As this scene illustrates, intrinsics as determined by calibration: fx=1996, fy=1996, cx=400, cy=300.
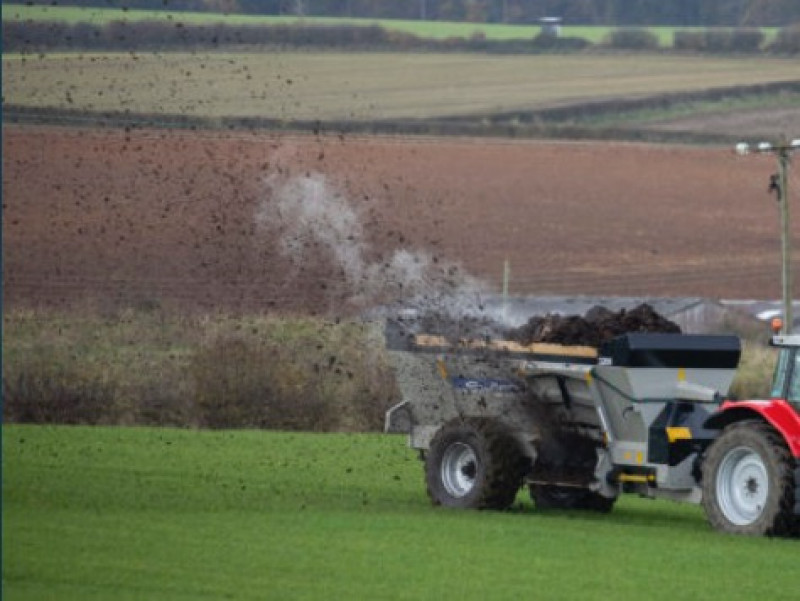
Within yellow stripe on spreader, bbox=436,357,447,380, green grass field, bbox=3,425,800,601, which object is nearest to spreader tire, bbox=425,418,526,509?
green grass field, bbox=3,425,800,601

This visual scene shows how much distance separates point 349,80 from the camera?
1900 inches

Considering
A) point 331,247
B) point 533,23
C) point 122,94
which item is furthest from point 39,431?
point 533,23

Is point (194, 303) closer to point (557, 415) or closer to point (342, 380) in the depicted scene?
point (342, 380)

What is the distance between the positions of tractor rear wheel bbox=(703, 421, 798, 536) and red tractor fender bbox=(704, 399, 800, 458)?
93 mm

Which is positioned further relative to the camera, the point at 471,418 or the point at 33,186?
the point at 33,186

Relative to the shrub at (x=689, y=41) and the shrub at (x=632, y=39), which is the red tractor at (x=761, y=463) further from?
the shrub at (x=632, y=39)

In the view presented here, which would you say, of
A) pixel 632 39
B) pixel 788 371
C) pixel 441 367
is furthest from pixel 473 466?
pixel 632 39

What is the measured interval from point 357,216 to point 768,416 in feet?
68.0

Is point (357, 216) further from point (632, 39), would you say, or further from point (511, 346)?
point (632, 39)

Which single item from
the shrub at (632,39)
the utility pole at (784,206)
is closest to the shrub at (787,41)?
the shrub at (632,39)

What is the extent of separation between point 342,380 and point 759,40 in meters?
32.4

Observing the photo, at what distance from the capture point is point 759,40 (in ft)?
196

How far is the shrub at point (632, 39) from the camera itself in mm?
63062

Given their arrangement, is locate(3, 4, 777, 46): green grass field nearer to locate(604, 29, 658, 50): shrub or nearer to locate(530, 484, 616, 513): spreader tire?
locate(604, 29, 658, 50): shrub
